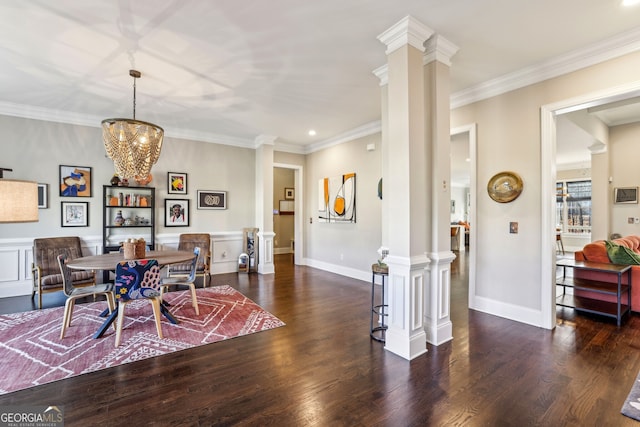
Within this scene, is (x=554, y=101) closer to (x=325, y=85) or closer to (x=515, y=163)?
(x=515, y=163)

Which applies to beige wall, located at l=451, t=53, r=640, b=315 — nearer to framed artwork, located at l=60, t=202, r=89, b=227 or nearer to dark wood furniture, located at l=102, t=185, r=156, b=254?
dark wood furniture, located at l=102, t=185, r=156, b=254

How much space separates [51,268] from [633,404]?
648 cm

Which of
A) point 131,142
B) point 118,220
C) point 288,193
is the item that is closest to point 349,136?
point 131,142

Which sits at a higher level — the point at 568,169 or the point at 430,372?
the point at 568,169

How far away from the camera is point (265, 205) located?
6129 millimetres

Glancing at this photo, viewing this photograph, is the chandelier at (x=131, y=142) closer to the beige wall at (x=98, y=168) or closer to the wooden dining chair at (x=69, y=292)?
the wooden dining chair at (x=69, y=292)

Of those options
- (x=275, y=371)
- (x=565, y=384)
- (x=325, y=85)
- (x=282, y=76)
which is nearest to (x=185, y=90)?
(x=282, y=76)

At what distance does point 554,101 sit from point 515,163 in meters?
0.72

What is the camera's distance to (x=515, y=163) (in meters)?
3.40

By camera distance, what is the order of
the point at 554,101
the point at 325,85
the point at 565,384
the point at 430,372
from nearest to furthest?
1. the point at 565,384
2. the point at 430,372
3. the point at 554,101
4. the point at 325,85

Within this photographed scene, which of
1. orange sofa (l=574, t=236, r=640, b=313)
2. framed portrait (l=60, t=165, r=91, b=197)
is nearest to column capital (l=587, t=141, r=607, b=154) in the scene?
orange sofa (l=574, t=236, r=640, b=313)

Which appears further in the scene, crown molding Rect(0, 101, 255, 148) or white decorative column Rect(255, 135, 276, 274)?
white decorative column Rect(255, 135, 276, 274)

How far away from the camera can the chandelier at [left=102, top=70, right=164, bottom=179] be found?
10.6 ft

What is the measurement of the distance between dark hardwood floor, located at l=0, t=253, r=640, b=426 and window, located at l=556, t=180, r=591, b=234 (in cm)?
777
